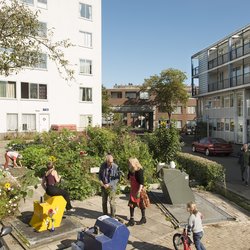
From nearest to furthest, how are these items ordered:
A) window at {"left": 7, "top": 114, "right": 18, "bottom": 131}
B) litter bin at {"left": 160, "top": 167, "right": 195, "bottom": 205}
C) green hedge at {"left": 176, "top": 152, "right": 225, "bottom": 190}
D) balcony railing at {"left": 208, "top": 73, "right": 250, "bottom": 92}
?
Answer: 1. litter bin at {"left": 160, "top": 167, "right": 195, "bottom": 205}
2. green hedge at {"left": 176, "top": 152, "right": 225, "bottom": 190}
3. balcony railing at {"left": 208, "top": 73, "right": 250, "bottom": 92}
4. window at {"left": 7, "top": 114, "right": 18, "bottom": 131}

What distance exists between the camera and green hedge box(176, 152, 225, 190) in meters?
12.1

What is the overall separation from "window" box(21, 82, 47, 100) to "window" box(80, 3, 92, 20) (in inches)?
378

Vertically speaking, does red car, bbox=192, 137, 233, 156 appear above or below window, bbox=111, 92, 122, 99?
below

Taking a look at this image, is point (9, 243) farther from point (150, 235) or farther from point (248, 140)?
point (248, 140)

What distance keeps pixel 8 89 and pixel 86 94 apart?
8.72 metres

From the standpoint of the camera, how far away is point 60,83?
34.6 metres

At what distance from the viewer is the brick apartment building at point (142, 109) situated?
62853 mm

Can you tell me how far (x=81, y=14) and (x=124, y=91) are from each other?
35200 millimetres

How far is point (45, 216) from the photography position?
7.52 meters

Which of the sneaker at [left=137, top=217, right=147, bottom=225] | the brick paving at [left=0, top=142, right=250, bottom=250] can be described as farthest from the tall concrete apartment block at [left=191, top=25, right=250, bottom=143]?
the sneaker at [left=137, top=217, right=147, bottom=225]

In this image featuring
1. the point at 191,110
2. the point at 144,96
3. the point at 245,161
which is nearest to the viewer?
the point at 245,161

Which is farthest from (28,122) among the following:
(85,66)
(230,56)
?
(230,56)

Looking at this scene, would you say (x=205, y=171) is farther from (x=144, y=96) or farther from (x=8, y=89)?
(x=144, y=96)

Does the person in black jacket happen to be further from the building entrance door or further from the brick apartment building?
the brick apartment building
